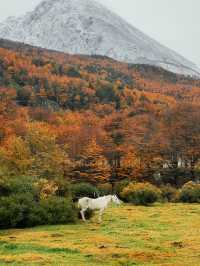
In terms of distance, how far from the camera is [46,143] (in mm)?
58844

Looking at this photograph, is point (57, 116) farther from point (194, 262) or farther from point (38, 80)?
point (194, 262)

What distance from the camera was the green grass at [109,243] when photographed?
20.6 meters

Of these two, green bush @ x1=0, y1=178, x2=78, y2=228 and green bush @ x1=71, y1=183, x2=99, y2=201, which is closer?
green bush @ x1=0, y1=178, x2=78, y2=228

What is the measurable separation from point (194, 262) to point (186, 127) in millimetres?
66371

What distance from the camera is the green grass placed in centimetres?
2061

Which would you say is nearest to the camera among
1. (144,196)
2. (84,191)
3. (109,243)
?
(109,243)

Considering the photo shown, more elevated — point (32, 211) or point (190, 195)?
Answer: point (32, 211)

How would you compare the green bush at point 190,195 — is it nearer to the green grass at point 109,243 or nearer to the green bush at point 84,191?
the green bush at point 84,191

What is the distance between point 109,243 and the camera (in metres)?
25.2

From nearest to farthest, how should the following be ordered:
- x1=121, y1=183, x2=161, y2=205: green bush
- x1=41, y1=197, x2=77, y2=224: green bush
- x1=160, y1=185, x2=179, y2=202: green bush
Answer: x1=41, y1=197, x2=77, y2=224: green bush
x1=121, y1=183, x2=161, y2=205: green bush
x1=160, y1=185, x2=179, y2=202: green bush

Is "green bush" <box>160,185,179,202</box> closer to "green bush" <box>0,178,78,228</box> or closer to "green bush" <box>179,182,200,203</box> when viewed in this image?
"green bush" <box>179,182,200,203</box>

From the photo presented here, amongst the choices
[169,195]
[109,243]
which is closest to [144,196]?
[169,195]

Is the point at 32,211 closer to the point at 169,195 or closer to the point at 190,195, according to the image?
the point at 190,195

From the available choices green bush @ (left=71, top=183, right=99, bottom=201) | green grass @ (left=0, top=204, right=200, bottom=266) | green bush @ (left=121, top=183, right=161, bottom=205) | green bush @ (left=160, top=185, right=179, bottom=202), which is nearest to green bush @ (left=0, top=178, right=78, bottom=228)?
green grass @ (left=0, top=204, right=200, bottom=266)
